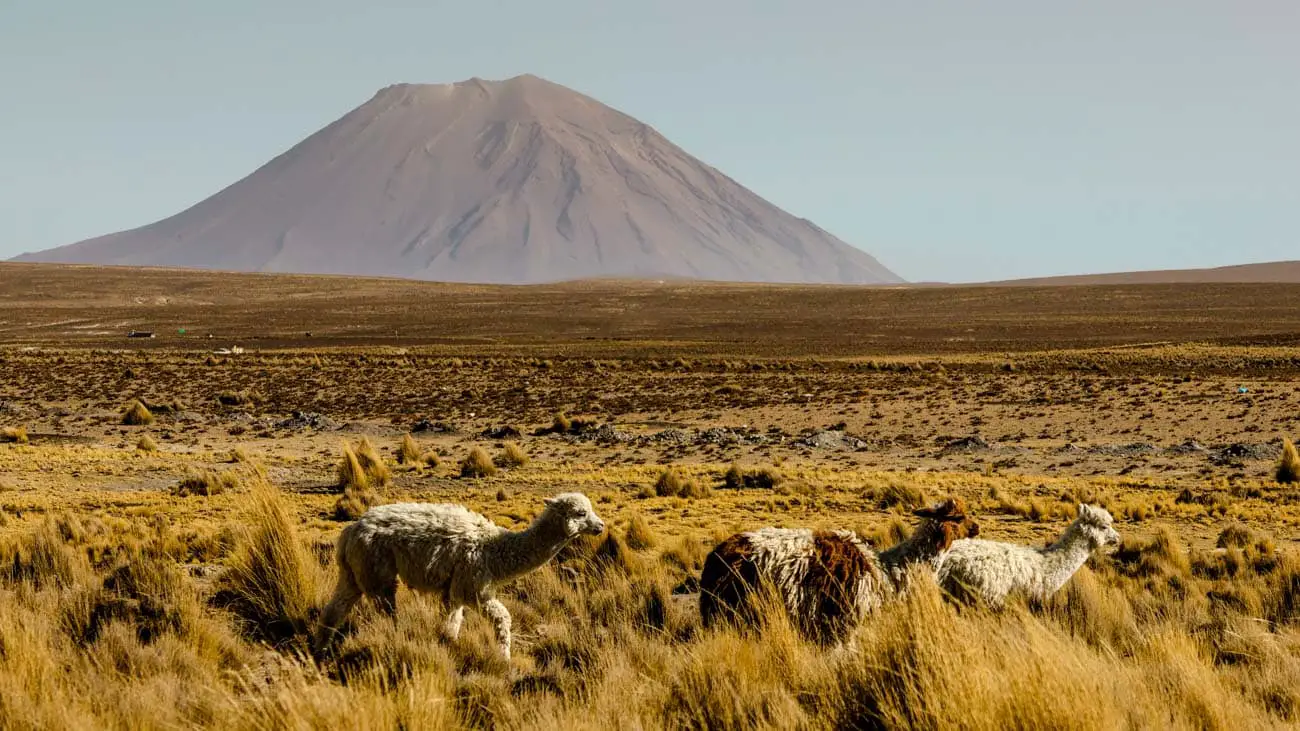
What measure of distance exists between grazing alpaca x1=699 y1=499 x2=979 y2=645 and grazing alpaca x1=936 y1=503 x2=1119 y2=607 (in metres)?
0.59

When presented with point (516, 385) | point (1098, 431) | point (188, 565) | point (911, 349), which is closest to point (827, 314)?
point (911, 349)

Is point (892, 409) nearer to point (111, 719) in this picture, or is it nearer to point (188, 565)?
point (188, 565)

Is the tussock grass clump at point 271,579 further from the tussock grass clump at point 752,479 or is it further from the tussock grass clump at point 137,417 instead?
the tussock grass clump at point 137,417

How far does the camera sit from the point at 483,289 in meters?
140

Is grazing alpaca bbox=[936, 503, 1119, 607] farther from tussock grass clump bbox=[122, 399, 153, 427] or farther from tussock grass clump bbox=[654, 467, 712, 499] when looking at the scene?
tussock grass clump bbox=[122, 399, 153, 427]

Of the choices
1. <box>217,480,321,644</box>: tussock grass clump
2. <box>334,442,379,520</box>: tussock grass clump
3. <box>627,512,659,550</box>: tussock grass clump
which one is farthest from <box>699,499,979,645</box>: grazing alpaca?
<box>334,442,379,520</box>: tussock grass clump

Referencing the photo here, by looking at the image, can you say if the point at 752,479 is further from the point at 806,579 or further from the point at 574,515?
the point at 806,579

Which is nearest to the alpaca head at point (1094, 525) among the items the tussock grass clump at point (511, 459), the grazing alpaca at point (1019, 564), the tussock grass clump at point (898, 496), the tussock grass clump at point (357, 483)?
the grazing alpaca at point (1019, 564)

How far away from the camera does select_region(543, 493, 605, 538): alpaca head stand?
7.19 metres

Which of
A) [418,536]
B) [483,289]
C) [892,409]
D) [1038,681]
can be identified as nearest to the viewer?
[1038,681]

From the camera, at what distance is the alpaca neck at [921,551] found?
7.15m

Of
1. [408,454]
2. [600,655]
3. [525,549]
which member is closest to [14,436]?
[408,454]

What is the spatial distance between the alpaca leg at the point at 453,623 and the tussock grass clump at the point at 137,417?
2572cm

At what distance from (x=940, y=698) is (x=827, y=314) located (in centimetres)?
8786
